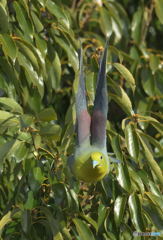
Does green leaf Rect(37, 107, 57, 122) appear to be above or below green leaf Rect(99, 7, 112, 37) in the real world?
below

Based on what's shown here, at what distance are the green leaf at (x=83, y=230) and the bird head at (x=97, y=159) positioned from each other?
1.18 ft

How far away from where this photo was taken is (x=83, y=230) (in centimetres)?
233

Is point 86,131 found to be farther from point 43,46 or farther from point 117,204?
point 43,46

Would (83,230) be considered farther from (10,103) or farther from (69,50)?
(69,50)

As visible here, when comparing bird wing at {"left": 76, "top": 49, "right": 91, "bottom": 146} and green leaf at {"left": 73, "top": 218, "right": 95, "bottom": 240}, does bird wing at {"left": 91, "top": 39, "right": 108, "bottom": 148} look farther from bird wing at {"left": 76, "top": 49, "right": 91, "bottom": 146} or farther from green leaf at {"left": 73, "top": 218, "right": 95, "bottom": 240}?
green leaf at {"left": 73, "top": 218, "right": 95, "bottom": 240}

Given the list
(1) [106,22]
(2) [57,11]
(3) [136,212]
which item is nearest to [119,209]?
(3) [136,212]

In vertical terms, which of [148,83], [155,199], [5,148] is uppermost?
[148,83]

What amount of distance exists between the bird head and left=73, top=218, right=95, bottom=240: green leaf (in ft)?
1.18

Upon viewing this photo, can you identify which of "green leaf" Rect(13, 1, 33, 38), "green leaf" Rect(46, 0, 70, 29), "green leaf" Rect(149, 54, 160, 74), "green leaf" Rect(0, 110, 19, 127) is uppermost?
"green leaf" Rect(46, 0, 70, 29)

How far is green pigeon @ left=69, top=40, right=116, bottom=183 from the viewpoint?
2104 millimetres

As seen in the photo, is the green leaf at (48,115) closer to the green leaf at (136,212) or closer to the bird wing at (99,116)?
the bird wing at (99,116)

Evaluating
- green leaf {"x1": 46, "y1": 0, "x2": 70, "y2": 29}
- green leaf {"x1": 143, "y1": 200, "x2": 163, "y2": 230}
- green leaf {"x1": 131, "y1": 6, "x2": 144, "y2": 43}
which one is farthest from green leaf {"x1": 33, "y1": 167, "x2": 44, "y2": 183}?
green leaf {"x1": 131, "y1": 6, "x2": 144, "y2": 43}

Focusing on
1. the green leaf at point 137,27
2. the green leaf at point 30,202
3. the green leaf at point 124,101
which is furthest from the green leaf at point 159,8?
the green leaf at point 30,202

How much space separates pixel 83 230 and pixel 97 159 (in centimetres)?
40
